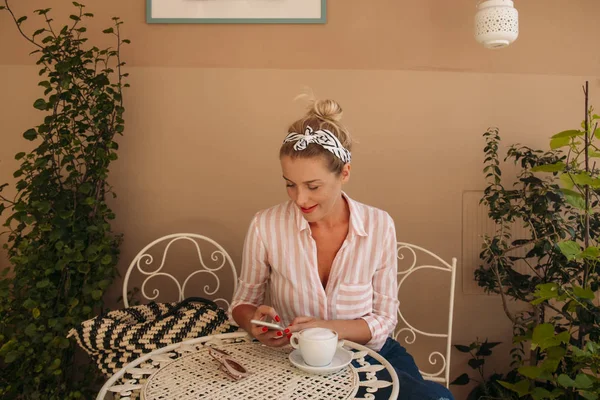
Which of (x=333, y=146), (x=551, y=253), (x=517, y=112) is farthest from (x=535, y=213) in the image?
(x=333, y=146)

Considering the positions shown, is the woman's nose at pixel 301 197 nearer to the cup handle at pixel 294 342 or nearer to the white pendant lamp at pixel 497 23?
the cup handle at pixel 294 342

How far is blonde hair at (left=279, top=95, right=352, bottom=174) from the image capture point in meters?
1.49

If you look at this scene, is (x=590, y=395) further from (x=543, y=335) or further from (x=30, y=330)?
(x=30, y=330)

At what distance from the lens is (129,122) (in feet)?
7.29

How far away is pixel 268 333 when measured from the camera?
4.42 feet

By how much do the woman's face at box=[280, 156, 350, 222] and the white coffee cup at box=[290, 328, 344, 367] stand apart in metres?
0.41

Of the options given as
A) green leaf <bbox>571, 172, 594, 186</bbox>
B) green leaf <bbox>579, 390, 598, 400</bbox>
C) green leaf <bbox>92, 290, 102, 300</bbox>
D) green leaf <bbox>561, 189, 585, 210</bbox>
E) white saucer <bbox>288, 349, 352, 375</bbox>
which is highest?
green leaf <bbox>571, 172, 594, 186</bbox>

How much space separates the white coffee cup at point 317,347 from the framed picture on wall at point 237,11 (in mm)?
1425

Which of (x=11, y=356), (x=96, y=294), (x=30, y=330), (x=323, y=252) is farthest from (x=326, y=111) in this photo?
(x=11, y=356)

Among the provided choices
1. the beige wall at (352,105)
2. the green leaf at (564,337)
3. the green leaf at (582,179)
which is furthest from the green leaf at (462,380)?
the green leaf at (582,179)

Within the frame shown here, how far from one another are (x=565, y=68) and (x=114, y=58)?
1.90 m

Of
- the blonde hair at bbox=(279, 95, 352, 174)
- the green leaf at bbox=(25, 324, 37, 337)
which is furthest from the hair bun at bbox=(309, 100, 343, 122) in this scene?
the green leaf at bbox=(25, 324, 37, 337)

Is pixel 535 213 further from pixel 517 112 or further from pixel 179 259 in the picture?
pixel 179 259

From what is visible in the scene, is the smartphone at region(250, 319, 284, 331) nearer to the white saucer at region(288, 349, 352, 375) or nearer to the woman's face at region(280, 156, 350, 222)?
the white saucer at region(288, 349, 352, 375)
